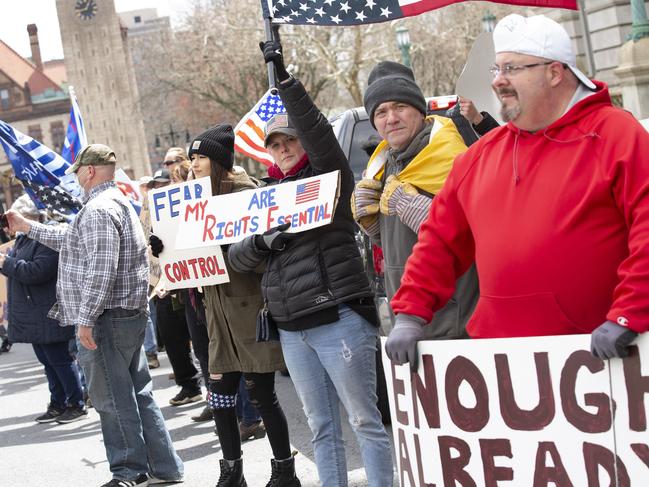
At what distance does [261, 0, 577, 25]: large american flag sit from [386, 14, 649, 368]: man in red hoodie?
7.35 feet

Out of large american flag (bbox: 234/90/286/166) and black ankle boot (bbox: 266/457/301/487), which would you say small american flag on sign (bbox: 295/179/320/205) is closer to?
black ankle boot (bbox: 266/457/301/487)

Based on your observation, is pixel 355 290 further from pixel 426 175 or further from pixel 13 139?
pixel 13 139

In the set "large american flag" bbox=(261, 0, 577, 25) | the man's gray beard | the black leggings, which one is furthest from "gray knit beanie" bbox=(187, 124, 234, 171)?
the man's gray beard

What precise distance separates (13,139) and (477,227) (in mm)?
7158

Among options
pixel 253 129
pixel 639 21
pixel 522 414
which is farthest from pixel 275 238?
pixel 639 21

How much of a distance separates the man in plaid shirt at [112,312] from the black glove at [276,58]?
1.90 metres

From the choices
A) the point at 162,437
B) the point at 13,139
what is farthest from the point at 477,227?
the point at 13,139

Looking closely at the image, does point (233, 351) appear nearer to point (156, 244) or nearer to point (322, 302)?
point (156, 244)

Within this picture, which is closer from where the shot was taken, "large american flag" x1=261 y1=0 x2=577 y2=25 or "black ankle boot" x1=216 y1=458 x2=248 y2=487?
"large american flag" x1=261 y1=0 x2=577 y2=25

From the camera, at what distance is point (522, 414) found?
134 inches

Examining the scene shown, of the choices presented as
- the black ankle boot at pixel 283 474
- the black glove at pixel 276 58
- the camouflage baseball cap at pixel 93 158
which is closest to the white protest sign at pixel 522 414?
the black glove at pixel 276 58

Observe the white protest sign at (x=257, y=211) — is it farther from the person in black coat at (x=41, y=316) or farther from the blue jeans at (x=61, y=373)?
the blue jeans at (x=61, y=373)

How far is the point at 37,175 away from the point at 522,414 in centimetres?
717

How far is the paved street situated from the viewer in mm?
7012
